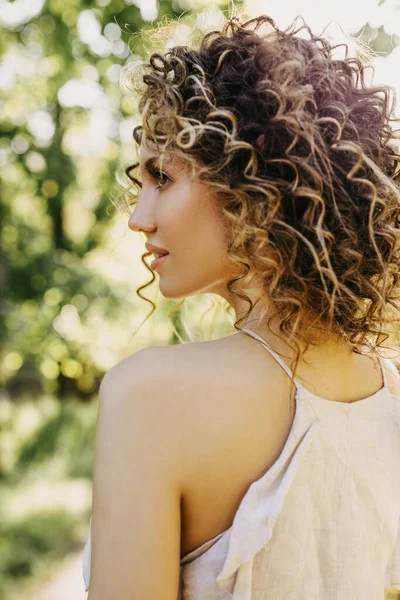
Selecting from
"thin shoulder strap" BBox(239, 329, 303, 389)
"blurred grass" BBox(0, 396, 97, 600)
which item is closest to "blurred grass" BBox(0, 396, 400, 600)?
"blurred grass" BBox(0, 396, 97, 600)

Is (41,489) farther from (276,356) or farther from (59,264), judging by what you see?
(276,356)

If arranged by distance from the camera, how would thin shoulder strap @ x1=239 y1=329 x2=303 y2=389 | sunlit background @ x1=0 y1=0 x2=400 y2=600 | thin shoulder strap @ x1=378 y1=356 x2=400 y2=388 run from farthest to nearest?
1. sunlit background @ x1=0 y1=0 x2=400 y2=600
2. thin shoulder strap @ x1=378 y1=356 x2=400 y2=388
3. thin shoulder strap @ x1=239 y1=329 x2=303 y2=389

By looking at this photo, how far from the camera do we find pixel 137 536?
105 centimetres

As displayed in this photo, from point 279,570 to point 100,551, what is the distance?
13.0 inches

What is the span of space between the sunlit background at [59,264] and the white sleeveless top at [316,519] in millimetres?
2313

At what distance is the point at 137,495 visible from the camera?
41.6 inches

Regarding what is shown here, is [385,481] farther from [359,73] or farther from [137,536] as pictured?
[359,73]

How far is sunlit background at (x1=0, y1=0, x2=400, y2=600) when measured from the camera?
4551 mm

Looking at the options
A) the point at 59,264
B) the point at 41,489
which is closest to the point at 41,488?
the point at 41,489

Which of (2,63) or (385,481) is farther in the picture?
(2,63)

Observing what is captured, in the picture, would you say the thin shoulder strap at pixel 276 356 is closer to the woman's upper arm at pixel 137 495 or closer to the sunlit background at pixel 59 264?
the woman's upper arm at pixel 137 495

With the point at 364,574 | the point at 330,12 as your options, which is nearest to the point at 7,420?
the point at 330,12

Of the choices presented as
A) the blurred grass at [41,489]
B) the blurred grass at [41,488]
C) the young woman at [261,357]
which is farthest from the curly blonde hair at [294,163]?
the blurred grass at [41,488]

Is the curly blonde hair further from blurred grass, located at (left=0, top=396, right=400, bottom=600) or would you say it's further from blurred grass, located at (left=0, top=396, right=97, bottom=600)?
blurred grass, located at (left=0, top=396, right=97, bottom=600)
